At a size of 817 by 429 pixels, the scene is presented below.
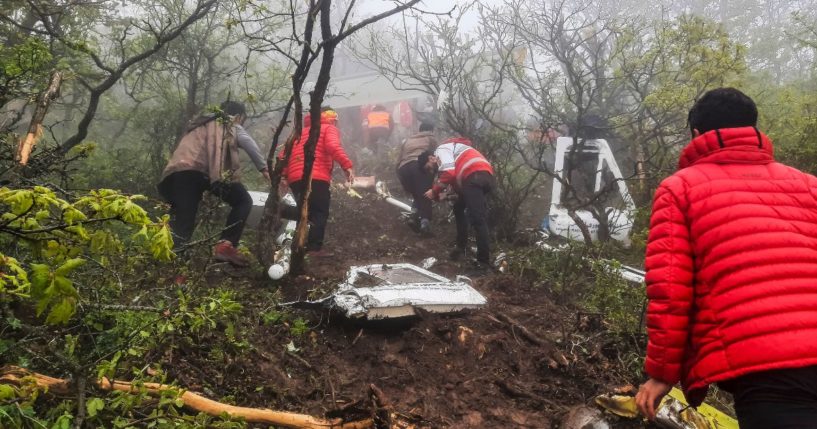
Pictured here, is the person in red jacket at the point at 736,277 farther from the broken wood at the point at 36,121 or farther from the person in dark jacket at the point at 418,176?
the person in dark jacket at the point at 418,176

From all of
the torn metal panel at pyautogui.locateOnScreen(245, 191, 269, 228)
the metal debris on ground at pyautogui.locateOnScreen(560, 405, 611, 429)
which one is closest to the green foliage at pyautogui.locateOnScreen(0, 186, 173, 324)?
the metal debris on ground at pyautogui.locateOnScreen(560, 405, 611, 429)

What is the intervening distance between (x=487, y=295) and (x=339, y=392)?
193cm

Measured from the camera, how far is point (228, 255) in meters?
4.07

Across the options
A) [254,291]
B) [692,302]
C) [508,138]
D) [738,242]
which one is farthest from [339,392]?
[508,138]

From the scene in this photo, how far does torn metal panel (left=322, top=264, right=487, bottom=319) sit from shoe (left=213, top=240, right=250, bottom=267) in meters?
0.94

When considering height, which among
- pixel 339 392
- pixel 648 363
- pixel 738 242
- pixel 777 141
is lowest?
pixel 339 392

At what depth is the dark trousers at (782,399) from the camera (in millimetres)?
1268

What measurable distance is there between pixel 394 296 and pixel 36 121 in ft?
7.96

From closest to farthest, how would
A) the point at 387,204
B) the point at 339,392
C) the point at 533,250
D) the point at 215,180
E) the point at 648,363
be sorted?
the point at 648,363
the point at 339,392
the point at 215,180
the point at 533,250
the point at 387,204

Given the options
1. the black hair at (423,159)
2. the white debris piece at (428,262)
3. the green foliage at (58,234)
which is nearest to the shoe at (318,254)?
the white debris piece at (428,262)

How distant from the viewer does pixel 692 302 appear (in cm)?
150

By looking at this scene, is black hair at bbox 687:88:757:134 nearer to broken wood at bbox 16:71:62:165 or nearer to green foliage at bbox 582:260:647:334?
green foliage at bbox 582:260:647:334

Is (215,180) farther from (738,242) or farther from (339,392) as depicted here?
(738,242)

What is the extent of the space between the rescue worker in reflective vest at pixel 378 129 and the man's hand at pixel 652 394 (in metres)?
9.83
